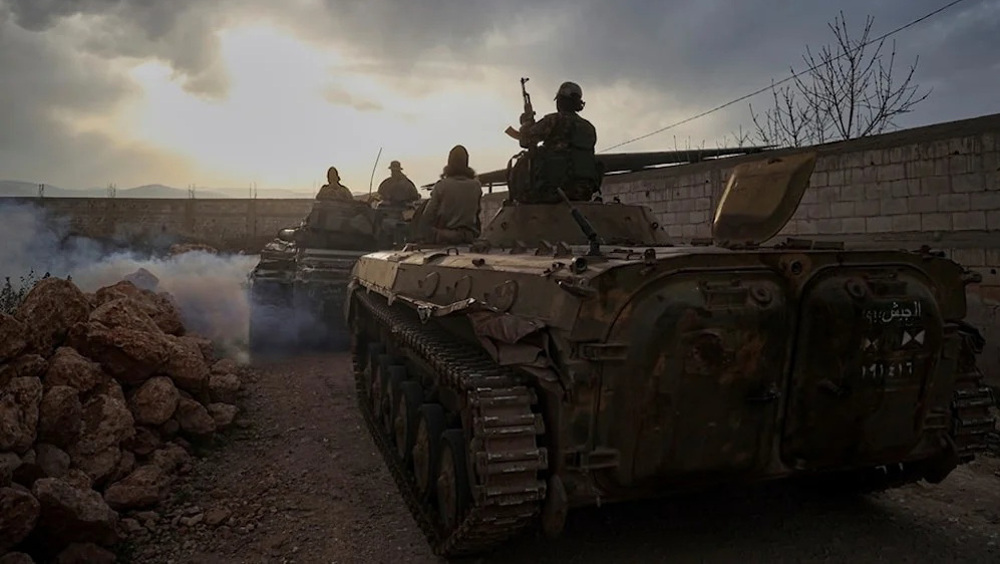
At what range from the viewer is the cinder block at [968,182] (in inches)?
293

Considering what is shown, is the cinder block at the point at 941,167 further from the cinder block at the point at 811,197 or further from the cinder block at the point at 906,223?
the cinder block at the point at 811,197

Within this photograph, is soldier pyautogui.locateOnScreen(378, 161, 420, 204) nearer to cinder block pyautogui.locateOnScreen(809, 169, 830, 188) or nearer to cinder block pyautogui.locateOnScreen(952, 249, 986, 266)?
cinder block pyautogui.locateOnScreen(809, 169, 830, 188)

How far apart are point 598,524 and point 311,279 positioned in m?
8.14

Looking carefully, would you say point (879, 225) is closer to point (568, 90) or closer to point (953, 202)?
point (953, 202)

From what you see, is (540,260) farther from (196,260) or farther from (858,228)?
(196,260)

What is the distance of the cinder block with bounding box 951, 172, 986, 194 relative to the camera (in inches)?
293

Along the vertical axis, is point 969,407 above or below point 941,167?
below

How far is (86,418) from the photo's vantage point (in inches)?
211

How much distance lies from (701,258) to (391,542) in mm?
2637

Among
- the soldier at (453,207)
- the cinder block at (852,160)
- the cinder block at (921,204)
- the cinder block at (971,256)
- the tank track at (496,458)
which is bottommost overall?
the tank track at (496,458)

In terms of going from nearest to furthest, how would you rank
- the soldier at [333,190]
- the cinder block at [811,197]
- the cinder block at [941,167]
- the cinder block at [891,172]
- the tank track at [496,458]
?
1. the tank track at [496,458]
2. the cinder block at [941,167]
3. the cinder block at [891,172]
4. the cinder block at [811,197]
5. the soldier at [333,190]

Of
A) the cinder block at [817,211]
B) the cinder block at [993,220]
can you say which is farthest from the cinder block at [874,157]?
the cinder block at [993,220]

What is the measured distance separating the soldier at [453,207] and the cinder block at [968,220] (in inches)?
197

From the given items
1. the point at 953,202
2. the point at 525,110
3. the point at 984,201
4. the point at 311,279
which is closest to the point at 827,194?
the point at 953,202
